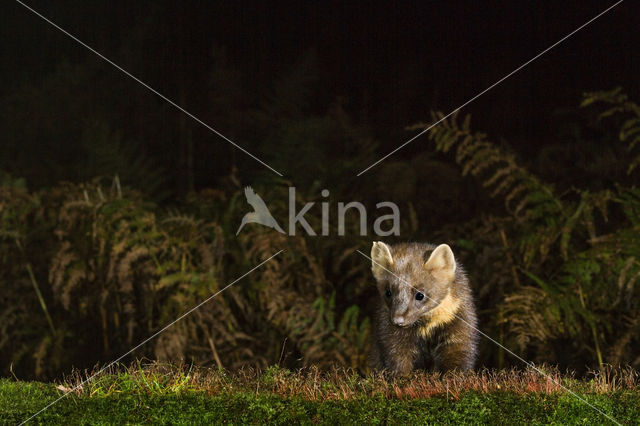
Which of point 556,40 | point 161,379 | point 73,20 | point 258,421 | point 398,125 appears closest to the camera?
point 258,421

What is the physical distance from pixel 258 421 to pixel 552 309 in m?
3.01

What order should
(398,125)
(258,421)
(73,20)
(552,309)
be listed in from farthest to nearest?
1. (73,20)
2. (398,125)
3. (552,309)
4. (258,421)

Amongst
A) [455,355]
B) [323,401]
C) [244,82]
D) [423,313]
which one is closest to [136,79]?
[244,82]

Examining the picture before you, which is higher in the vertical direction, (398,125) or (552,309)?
(398,125)

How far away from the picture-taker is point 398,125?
340 inches

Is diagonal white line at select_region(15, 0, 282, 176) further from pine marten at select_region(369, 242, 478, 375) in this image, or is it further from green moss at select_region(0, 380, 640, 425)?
green moss at select_region(0, 380, 640, 425)

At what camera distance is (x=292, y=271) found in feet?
20.9

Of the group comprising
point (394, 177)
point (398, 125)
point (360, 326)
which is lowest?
point (360, 326)

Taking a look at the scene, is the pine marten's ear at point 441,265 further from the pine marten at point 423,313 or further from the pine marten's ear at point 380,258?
the pine marten's ear at point 380,258

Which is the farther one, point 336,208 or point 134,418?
point 336,208

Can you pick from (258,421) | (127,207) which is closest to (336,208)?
(127,207)

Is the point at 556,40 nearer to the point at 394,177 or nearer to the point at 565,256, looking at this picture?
the point at 394,177

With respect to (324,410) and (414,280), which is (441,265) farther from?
(324,410)
